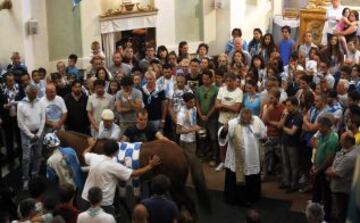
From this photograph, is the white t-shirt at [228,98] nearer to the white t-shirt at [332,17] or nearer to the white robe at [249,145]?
the white robe at [249,145]

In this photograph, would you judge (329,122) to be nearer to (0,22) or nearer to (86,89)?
(86,89)

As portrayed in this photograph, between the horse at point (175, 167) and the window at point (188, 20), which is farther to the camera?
the window at point (188, 20)

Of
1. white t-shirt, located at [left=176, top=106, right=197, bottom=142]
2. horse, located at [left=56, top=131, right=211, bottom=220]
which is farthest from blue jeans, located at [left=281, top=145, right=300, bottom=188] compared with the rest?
horse, located at [left=56, top=131, right=211, bottom=220]

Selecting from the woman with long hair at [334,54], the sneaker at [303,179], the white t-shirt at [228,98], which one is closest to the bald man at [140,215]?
the sneaker at [303,179]

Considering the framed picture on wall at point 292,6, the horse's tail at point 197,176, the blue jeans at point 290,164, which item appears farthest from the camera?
the framed picture on wall at point 292,6

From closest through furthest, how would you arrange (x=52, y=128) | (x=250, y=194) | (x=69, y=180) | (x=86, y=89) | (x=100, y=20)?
(x=69, y=180), (x=250, y=194), (x=52, y=128), (x=86, y=89), (x=100, y=20)

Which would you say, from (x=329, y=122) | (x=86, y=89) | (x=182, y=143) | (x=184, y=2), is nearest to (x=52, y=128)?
Result: (x=86, y=89)

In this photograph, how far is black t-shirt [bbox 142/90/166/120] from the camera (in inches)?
367

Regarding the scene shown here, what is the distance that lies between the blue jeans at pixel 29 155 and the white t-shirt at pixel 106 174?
9.45ft

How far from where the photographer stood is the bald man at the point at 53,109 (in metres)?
8.77

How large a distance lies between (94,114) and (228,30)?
778 cm

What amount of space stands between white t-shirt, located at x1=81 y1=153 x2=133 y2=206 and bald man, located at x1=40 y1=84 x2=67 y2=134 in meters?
2.95

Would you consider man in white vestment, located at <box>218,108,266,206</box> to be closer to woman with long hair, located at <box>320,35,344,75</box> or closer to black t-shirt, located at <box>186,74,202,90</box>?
black t-shirt, located at <box>186,74,202,90</box>

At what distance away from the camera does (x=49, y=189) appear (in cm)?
837
